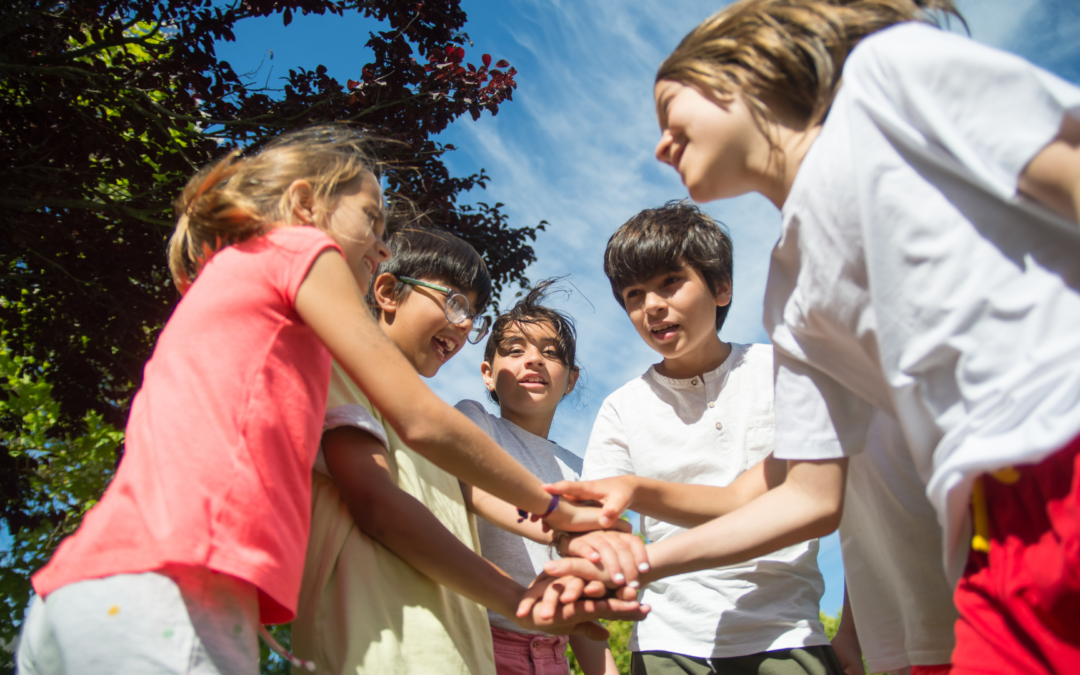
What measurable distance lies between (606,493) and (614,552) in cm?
22

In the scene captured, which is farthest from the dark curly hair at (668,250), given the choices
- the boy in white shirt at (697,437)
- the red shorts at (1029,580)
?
the red shorts at (1029,580)

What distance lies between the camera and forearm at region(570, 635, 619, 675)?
3133 millimetres

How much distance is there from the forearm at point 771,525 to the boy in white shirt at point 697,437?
37 centimetres

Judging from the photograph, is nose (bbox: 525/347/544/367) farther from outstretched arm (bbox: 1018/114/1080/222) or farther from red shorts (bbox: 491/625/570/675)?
outstretched arm (bbox: 1018/114/1080/222)

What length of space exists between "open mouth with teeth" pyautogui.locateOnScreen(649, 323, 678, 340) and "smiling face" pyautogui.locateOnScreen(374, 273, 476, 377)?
824 millimetres

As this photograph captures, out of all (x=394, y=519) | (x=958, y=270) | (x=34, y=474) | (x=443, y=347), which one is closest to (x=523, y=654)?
(x=394, y=519)

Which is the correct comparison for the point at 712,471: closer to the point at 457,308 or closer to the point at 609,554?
the point at 609,554

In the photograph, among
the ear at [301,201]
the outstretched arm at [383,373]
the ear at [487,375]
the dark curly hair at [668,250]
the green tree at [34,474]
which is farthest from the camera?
the green tree at [34,474]

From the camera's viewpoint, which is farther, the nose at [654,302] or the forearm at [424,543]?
the nose at [654,302]

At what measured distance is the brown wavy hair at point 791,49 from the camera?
1671 millimetres

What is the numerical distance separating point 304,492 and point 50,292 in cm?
489

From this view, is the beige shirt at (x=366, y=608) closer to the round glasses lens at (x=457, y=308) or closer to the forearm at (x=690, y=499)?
the forearm at (x=690, y=499)

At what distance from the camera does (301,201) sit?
2.00 metres

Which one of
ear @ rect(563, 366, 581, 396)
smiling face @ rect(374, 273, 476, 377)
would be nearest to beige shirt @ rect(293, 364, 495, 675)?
smiling face @ rect(374, 273, 476, 377)
